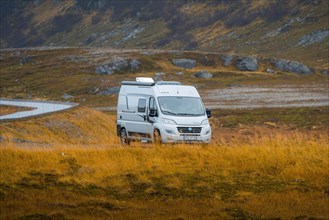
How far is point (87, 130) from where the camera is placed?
45.1 metres

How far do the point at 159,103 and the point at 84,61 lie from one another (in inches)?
4154

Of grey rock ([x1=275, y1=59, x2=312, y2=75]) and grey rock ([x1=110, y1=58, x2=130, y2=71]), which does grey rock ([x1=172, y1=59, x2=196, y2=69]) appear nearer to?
grey rock ([x1=110, y1=58, x2=130, y2=71])

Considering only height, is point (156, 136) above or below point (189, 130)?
below

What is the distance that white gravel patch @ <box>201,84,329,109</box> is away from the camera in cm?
7569

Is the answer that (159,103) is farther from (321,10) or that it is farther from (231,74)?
(321,10)

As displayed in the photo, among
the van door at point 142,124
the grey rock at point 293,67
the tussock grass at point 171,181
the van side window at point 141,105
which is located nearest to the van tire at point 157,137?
the van door at point 142,124

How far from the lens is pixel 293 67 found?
121m

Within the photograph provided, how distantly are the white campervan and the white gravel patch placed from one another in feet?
152

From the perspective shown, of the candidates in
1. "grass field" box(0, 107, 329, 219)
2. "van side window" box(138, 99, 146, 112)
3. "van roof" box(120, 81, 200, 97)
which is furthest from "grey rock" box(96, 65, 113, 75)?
"grass field" box(0, 107, 329, 219)

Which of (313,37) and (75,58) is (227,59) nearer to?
(75,58)

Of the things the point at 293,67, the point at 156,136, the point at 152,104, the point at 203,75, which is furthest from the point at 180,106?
the point at 293,67

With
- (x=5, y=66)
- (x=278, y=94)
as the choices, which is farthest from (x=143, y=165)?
(x=5, y=66)

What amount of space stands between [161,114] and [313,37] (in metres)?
158

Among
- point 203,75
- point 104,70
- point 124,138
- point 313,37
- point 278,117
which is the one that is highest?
point 124,138
